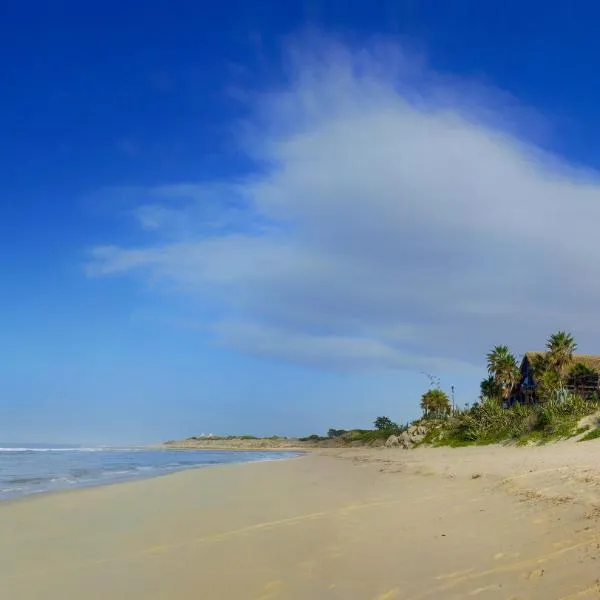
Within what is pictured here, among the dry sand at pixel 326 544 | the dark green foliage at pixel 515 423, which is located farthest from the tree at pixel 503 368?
the dry sand at pixel 326 544

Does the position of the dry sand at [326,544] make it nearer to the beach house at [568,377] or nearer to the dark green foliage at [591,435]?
the dark green foliage at [591,435]

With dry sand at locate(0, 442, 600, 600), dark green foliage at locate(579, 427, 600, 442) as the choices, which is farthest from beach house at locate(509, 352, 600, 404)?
dry sand at locate(0, 442, 600, 600)

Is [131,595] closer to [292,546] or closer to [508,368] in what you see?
[292,546]

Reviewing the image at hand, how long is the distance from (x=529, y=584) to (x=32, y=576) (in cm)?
641

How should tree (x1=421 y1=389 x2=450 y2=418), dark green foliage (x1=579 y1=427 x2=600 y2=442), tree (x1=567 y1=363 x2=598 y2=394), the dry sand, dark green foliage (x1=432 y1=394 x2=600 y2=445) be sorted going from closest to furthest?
the dry sand → dark green foliage (x1=579 y1=427 x2=600 y2=442) → dark green foliage (x1=432 y1=394 x2=600 y2=445) → tree (x1=567 y1=363 x2=598 y2=394) → tree (x1=421 y1=389 x2=450 y2=418)

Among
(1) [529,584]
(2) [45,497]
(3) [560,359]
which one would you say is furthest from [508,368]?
(1) [529,584]

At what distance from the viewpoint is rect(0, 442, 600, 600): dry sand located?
6.39 m

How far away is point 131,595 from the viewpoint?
6.51 metres

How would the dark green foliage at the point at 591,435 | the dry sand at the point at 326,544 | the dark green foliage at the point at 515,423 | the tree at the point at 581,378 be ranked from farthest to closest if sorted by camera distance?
the tree at the point at 581,378
the dark green foliage at the point at 515,423
the dark green foliage at the point at 591,435
the dry sand at the point at 326,544

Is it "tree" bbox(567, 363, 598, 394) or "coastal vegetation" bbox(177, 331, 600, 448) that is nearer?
"coastal vegetation" bbox(177, 331, 600, 448)

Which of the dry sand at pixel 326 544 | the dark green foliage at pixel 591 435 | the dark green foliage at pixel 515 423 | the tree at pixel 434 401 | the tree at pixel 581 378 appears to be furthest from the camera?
the tree at pixel 434 401

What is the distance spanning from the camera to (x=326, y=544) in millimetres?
8789

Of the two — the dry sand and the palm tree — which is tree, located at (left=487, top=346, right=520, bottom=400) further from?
the dry sand

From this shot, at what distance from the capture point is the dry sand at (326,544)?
251 inches
